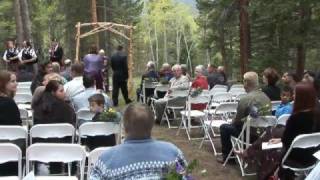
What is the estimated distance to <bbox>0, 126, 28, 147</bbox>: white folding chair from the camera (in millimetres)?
5898

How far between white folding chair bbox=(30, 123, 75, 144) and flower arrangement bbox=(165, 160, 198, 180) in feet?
9.83

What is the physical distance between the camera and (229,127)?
26.0ft

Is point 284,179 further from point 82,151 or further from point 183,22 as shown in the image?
point 183,22

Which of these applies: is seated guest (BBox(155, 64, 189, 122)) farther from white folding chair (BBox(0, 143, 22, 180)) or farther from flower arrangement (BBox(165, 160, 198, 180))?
flower arrangement (BBox(165, 160, 198, 180))

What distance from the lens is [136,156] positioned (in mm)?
3424

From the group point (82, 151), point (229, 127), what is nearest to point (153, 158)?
point (82, 151)

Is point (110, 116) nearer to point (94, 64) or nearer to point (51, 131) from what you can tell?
point (51, 131)

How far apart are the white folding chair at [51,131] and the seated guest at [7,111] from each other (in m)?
0.26

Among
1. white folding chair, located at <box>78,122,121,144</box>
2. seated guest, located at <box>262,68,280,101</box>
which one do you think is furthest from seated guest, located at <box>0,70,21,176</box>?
seated guest, located at <box>262,68,280,101</box>

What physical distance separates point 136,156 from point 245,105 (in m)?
4.19


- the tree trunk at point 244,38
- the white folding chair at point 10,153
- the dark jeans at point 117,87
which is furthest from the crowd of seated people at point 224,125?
the tree trunk at point 244,38

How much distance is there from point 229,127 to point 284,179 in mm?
2215

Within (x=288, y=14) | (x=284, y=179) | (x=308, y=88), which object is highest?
(x=288, y=14)

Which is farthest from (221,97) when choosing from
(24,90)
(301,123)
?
(301,123)
